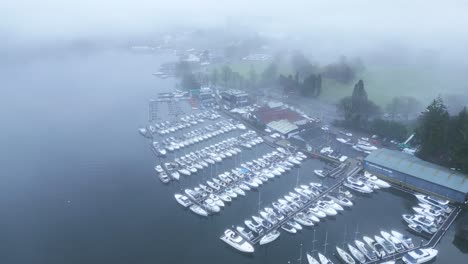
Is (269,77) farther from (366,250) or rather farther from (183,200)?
(366,250)

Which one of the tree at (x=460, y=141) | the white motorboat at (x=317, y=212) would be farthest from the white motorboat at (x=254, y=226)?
the tree at (x=460, y=141)

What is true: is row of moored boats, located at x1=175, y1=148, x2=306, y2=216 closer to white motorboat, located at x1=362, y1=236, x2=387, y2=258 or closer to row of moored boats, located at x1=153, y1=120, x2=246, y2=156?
row of moored boats, located at x1=153, y1=120, x2=246, y2=156

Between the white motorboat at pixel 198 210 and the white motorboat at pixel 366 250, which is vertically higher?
the white motorboat at pixel 366 250

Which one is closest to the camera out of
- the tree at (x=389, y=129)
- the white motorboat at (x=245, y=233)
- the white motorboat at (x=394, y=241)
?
the white motorboat at (x=394, y=241)

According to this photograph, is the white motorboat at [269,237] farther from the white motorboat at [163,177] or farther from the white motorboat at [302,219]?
the white motorboat at [163,177]

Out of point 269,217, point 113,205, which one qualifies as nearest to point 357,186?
point 269,217

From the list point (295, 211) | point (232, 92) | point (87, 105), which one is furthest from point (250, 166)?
point (87, 105)

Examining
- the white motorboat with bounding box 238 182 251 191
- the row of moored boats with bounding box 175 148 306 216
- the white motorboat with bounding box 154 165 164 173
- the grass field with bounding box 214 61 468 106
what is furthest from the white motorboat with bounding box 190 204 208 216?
the grass field with bounding box 214 61 468 106
